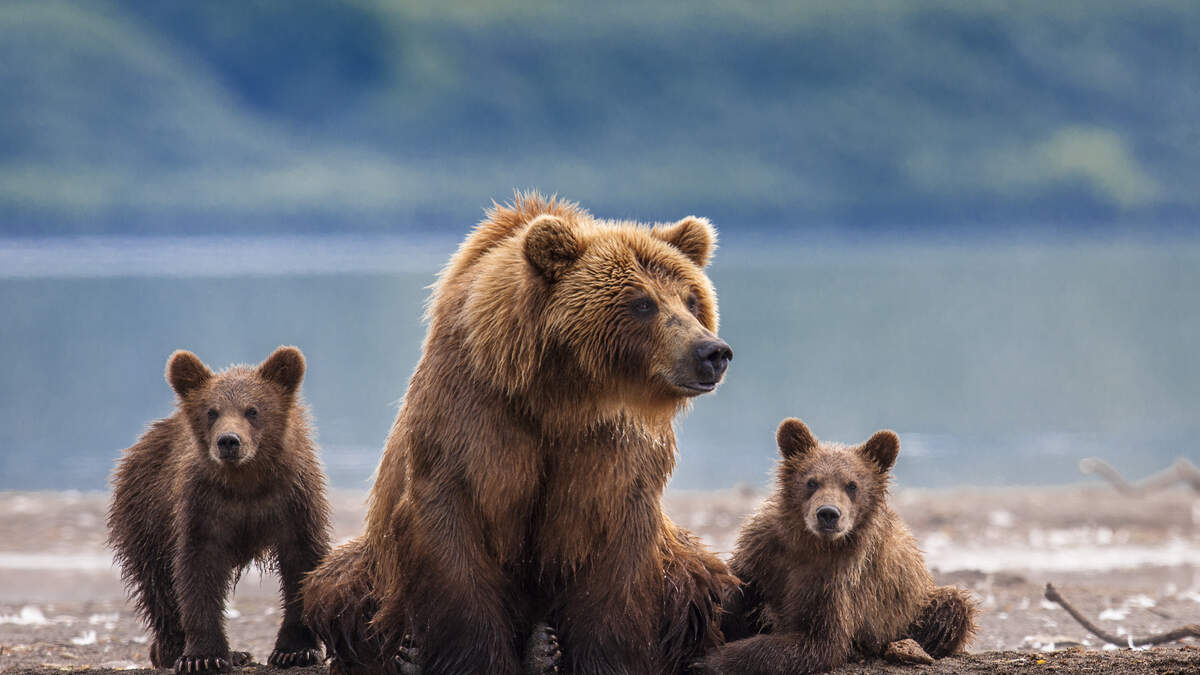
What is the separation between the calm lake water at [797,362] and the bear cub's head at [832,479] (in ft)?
2.77

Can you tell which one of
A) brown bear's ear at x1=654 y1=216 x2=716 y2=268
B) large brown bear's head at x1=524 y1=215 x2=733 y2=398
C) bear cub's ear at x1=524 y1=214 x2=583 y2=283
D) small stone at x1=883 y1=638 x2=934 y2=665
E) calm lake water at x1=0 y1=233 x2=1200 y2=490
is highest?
calm lake water at x1=0 y1=233 x2=1200 y2=490

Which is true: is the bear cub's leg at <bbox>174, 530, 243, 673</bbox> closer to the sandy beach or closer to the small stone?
the sandy beach

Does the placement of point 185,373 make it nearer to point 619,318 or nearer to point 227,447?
point 227,447

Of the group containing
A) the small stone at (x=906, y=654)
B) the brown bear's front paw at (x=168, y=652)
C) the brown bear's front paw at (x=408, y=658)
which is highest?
the small stone at (x=906, y=654)

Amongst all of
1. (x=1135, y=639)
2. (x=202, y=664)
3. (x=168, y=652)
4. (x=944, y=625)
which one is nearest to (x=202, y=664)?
(x=202, y=664)

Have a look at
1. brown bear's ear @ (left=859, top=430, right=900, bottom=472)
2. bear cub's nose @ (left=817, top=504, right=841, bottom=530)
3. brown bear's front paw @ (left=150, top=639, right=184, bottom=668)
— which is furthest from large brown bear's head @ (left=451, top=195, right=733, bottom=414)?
brown bear's front paw @ (left=150, top=639, right=184, bottom=668)

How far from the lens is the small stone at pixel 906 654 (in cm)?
734

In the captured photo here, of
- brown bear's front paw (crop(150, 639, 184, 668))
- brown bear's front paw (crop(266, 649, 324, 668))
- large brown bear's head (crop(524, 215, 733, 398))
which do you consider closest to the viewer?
large brown bear's head (crop(524, 215, 733, 398))

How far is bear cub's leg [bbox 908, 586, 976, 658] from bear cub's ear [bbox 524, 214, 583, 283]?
9.28ft

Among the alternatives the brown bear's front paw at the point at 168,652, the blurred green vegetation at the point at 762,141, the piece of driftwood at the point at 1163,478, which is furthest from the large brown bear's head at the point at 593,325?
the blurred green vegetation at the point at 762,141

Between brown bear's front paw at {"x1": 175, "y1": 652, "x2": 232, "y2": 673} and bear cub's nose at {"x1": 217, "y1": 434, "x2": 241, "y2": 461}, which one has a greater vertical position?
bear cub's nose at {"x1": 217, "y1": 434, "x2": 241, "y2": 461}

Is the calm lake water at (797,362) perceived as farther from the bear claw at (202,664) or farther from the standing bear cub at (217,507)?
the bear claw at (202,664)

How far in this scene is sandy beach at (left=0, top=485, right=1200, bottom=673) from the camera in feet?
30.4

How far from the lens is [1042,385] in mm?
37156
